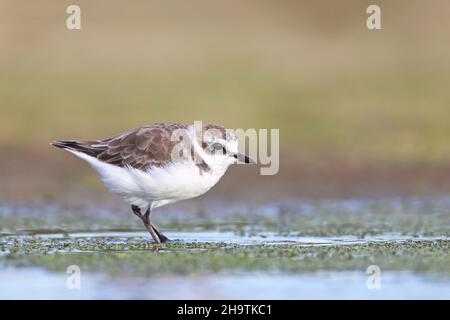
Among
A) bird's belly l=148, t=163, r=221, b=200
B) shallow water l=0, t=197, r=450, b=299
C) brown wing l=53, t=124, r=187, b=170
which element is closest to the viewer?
shallow water l=0, t=197, r=450, b=299

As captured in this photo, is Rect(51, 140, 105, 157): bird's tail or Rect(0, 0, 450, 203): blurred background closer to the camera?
Rect(51, 140, 105, 157): bird's tail

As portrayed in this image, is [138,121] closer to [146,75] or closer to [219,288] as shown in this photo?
[146,75]

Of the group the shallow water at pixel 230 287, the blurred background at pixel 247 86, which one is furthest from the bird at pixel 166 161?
the blurred background at pixel 247 86

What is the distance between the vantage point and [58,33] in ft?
85.0

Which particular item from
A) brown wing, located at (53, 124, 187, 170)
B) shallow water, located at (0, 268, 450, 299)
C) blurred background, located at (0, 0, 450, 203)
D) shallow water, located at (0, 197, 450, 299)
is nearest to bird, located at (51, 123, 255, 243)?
brown wing, located at (53, 124, 187, 170)

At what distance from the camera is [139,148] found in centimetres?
1252

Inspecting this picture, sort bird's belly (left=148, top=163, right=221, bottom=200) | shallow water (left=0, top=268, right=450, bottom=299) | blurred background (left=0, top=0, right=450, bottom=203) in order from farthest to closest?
blurred background (left=0, top=0, right=450, bottom=203) → bird's belly (left=148, top=163, right=221, bottom=200) → shallow water (left=0, top=268, right=450, bottom=299)

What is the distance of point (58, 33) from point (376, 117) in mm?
8836

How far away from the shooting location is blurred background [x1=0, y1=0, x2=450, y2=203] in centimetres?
1944

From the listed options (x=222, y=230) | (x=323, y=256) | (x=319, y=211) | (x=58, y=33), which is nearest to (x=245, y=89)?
(x=58, y=33)

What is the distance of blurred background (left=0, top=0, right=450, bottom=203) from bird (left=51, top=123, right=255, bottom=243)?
5.37m

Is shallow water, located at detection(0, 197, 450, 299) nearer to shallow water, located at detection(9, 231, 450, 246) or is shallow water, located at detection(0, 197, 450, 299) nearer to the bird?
shallow water, located at detection(9, 231, 450, 246)

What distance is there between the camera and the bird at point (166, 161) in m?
12.1

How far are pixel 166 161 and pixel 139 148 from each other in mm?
517
